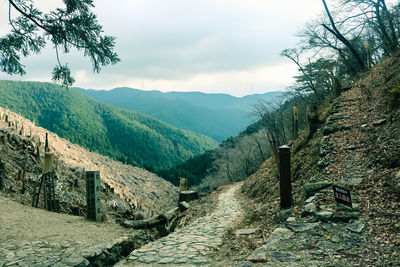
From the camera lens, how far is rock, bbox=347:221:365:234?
154 inches

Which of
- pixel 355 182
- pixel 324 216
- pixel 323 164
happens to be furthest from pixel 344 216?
pixel 323 164

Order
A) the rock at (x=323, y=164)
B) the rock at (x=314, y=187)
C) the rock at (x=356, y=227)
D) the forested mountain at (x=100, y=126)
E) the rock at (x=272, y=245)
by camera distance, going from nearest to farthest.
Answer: the rock at (x=272, y=245) < the rock at (x=356, y=227) < the rock at (x=314, y=187) < the rock at (x=323, y=164) < the forested mountain at (x=100, y=126)

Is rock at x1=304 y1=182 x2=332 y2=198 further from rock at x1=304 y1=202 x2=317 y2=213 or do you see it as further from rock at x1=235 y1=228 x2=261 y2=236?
rock at x1=235 y1=228 x2=261 y2=236

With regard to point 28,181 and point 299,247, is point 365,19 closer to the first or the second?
point 299,247

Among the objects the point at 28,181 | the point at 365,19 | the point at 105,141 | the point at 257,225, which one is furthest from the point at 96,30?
the point at 105,141

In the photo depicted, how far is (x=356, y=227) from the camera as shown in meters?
3.98

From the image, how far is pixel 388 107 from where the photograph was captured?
7.93 m

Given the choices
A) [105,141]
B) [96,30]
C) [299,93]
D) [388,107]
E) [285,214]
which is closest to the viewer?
[285,214]

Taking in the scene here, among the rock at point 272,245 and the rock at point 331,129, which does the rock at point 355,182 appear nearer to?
the rock at point 272,245

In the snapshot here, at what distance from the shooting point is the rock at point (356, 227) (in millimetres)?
3900

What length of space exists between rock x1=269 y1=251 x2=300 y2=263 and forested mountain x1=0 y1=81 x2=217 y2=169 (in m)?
96.7

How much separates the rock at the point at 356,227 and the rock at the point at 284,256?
1.04m

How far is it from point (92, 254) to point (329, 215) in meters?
3.96

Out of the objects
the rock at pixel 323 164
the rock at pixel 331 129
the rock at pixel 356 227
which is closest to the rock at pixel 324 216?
the rock at pixel 356 227
